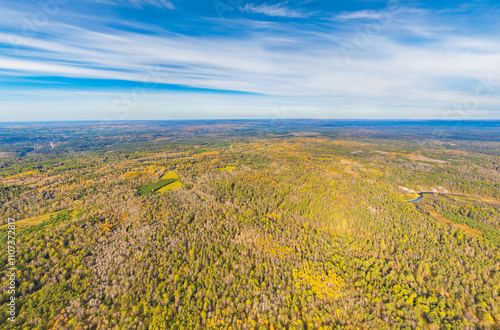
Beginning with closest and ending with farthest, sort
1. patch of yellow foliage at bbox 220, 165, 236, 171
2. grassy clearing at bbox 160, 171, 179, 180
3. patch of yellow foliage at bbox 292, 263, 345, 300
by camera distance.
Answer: patch of yellow foliage at bbox 292, 263, 345, 300, grassy clearing at bbox 160, 171, 179, 180, patch of yellow foliage at bbox 220, 165, 236, 171

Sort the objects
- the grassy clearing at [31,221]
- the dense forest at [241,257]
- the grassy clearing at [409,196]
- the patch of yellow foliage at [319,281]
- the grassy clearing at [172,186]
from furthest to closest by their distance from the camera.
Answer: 1. the grassy clearing at [409,196]
2. the grassy clearing at [172,186]
3. the grassy clearing at [31,221]
4. the patch of yellow foliage at [319,281]
5. the dense forest at [241,257]

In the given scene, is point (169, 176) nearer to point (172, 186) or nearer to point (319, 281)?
point (172, 186)

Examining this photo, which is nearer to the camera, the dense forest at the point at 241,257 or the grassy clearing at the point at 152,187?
the dense forest at the point at 241,257

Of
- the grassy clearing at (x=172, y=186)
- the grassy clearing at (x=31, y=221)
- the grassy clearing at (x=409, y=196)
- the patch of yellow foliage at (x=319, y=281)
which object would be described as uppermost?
the grassy clearing at (x=172, y=186)

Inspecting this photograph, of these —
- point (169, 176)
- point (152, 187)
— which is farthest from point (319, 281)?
point (169, 176)

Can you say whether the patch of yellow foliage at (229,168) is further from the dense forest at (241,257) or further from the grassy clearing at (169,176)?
the grassy clearing at (169,176)

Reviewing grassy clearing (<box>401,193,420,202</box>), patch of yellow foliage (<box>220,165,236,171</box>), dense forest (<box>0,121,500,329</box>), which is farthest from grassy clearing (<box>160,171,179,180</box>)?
grassy clearing (<box>401,193,420,202</box>)

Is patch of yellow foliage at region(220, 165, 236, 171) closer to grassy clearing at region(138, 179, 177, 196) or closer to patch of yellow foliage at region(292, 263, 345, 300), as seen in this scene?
grassy clearing at region(138, 179, 177, 196)

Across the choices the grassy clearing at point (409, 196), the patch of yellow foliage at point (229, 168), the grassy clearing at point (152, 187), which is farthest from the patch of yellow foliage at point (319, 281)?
the grassy clearing at point (409, 196)

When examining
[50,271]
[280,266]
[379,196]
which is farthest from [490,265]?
[50,271]
